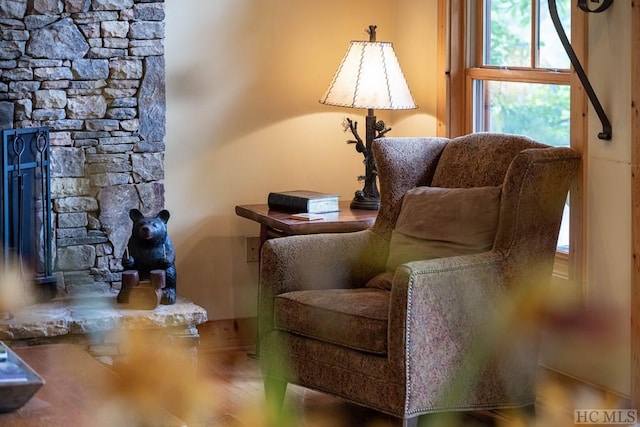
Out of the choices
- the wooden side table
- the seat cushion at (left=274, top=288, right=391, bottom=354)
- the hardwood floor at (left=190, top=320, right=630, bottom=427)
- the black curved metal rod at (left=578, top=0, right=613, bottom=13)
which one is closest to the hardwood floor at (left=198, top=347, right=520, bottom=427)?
the hardwood floor at (left=190, top=320, right=630, bottom=427)

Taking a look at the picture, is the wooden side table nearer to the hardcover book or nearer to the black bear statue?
the hardcover book

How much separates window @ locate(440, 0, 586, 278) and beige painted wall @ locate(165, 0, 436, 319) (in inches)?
7.4

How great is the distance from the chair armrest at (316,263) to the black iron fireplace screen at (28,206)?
93 centimetres

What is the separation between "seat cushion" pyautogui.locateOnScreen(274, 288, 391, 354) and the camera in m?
3.11

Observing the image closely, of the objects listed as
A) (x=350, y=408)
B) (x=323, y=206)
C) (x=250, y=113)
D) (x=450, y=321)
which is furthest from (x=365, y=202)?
(x=450, y=321)

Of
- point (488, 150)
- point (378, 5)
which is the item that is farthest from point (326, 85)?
point (488, 150)

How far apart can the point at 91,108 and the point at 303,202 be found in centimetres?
90

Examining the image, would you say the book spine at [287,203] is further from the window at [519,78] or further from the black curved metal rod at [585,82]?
the black curved metal rod at [585,82]

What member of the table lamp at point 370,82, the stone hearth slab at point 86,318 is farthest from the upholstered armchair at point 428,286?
the stone hearth slab at point 86,318

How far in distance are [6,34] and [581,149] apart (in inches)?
83.7

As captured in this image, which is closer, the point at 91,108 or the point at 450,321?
the point at 450,321

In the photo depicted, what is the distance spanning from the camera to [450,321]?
10.2 feet

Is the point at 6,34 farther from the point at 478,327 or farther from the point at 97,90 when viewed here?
the point at 478,327

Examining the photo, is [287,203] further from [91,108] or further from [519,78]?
[519,78]
